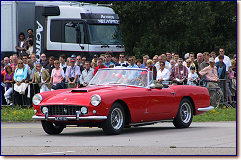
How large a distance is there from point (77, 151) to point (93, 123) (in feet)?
10.2

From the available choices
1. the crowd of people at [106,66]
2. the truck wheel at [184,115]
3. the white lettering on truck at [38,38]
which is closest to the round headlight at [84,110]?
the truck wheel at [184,115]

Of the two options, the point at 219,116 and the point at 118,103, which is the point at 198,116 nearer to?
the point at 219,116

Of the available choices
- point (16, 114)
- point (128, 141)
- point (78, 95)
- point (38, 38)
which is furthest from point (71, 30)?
point (128, 141)

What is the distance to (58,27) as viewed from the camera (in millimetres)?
27859

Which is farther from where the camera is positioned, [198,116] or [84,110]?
[198,116]

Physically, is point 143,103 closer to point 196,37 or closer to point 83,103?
point 83,103

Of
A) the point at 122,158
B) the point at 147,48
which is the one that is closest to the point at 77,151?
the point at 122,158

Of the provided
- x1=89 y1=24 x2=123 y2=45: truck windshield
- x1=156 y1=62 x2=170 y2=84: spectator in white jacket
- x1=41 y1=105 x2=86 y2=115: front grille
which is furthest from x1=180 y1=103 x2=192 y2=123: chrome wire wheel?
x1=89 y1=24 x2=123 y2=45: truck windshield

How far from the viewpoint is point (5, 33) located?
92.8 feet

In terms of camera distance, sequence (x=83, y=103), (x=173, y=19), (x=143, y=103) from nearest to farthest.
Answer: (x=83, y=103) < (x=143, y=103) < (x=173, y=19)

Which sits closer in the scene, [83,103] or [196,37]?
[83,103]

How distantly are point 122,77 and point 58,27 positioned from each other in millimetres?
12694

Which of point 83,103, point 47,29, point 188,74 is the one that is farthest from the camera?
point 47,29

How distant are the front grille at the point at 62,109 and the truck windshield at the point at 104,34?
1369 cm
